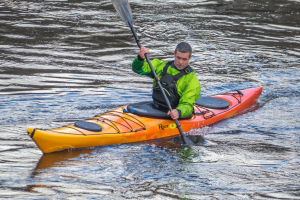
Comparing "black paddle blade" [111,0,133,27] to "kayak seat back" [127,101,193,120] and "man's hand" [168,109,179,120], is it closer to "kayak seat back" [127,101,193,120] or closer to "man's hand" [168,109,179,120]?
"kayak seat back" [127,101,193,120]

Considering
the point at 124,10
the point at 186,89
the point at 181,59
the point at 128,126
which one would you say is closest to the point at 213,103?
the point at 186,89

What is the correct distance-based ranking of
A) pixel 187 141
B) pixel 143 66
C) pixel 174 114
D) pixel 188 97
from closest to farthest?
pixel 174 114 → pixel 188 97 → pixel 187 141 → pixel 143 66

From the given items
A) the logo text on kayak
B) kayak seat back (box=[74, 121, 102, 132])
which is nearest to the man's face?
the logo text on kayak

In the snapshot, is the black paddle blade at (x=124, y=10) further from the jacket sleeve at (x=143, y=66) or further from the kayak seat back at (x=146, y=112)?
the kayak seat back at (x=146, y=112)

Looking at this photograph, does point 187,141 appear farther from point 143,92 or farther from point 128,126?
point 143,92

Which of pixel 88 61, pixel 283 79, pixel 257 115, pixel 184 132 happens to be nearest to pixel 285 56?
pixel 283 79

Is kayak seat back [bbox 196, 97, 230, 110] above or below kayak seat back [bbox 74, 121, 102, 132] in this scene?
below

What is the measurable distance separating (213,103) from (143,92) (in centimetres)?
144

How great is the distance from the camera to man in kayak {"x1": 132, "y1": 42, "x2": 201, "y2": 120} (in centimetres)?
534

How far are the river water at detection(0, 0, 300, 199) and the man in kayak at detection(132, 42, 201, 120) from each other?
526mm

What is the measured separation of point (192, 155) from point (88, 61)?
4.63 meters

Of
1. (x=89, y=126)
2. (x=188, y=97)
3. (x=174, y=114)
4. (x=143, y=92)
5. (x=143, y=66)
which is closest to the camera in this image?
(x=89, y=126)

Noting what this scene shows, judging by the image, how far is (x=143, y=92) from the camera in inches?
295

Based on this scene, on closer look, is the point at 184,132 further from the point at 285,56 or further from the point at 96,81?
the point at 285,56
